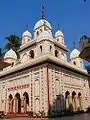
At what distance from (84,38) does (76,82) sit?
17.9 meters

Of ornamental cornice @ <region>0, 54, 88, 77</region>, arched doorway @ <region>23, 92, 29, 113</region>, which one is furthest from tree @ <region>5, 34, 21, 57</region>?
arched doorway @ <region>23, 92, 29, 113</region>

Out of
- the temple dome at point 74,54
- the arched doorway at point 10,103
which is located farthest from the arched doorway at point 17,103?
the temple dome at point 74,54

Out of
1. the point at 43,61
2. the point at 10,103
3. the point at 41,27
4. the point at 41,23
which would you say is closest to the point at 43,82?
the point at 43,61

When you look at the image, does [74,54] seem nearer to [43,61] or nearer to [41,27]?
[41,27]

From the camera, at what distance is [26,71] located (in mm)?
23266

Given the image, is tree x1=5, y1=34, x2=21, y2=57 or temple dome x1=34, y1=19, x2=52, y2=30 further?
tree x1=5, y1=34, x2=21, y2=57

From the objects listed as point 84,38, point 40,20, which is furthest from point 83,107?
point 84,38

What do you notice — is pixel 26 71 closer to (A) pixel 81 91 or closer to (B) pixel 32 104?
(B) pixel 32 104

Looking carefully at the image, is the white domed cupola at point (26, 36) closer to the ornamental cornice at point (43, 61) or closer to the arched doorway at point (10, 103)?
the ornamental cornice at point (43, 61)

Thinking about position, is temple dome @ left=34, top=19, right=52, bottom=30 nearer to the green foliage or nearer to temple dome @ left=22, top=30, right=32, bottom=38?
temple dome @ left=22, top=30, right=32, bottom=38

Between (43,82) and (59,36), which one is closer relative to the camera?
(43,82)

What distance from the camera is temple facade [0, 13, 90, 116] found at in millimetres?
20859

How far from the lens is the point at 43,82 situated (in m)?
20.9

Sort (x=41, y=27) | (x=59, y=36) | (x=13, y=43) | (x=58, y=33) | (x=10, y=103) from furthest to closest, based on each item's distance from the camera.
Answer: (x=13, y=43) → (x=58, y=33) → (x=59, y=36) → (x=41, y=27) → (x=10, y=103)
